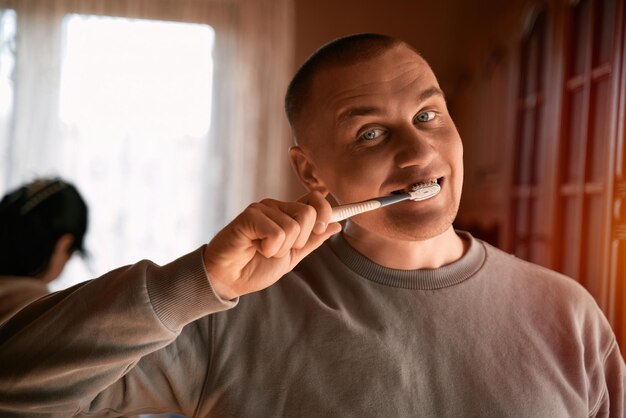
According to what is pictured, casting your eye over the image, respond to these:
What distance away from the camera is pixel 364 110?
0.92m

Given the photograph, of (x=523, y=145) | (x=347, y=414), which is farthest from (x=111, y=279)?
(x=523, y=145)

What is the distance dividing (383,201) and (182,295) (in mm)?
300

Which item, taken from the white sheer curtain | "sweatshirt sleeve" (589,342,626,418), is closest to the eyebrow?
"sweatshirt sleeve" (589,342,626,418)

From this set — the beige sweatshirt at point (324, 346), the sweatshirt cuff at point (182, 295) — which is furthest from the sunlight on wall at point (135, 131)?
the sweatshirt cuff at point (182, 295)

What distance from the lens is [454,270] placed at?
942mm

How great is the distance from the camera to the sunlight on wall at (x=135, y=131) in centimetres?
279

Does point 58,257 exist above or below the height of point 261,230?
below

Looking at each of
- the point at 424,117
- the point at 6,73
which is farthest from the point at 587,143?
the point at 6,73

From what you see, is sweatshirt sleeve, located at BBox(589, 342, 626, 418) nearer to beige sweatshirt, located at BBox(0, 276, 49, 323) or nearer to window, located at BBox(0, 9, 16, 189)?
beige sweatshirt, located at BBox(0, 276, 49, 323)

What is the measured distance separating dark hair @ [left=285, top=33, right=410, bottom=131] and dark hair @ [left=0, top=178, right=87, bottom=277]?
32.6 inches

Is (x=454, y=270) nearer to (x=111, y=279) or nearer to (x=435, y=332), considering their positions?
(x=435, y=332)

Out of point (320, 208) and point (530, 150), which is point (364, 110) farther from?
point (530, 150)

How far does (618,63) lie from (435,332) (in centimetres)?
99

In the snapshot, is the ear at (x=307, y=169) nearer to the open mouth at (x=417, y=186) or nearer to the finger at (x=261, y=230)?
the open mouth at (x=417, y=186)
